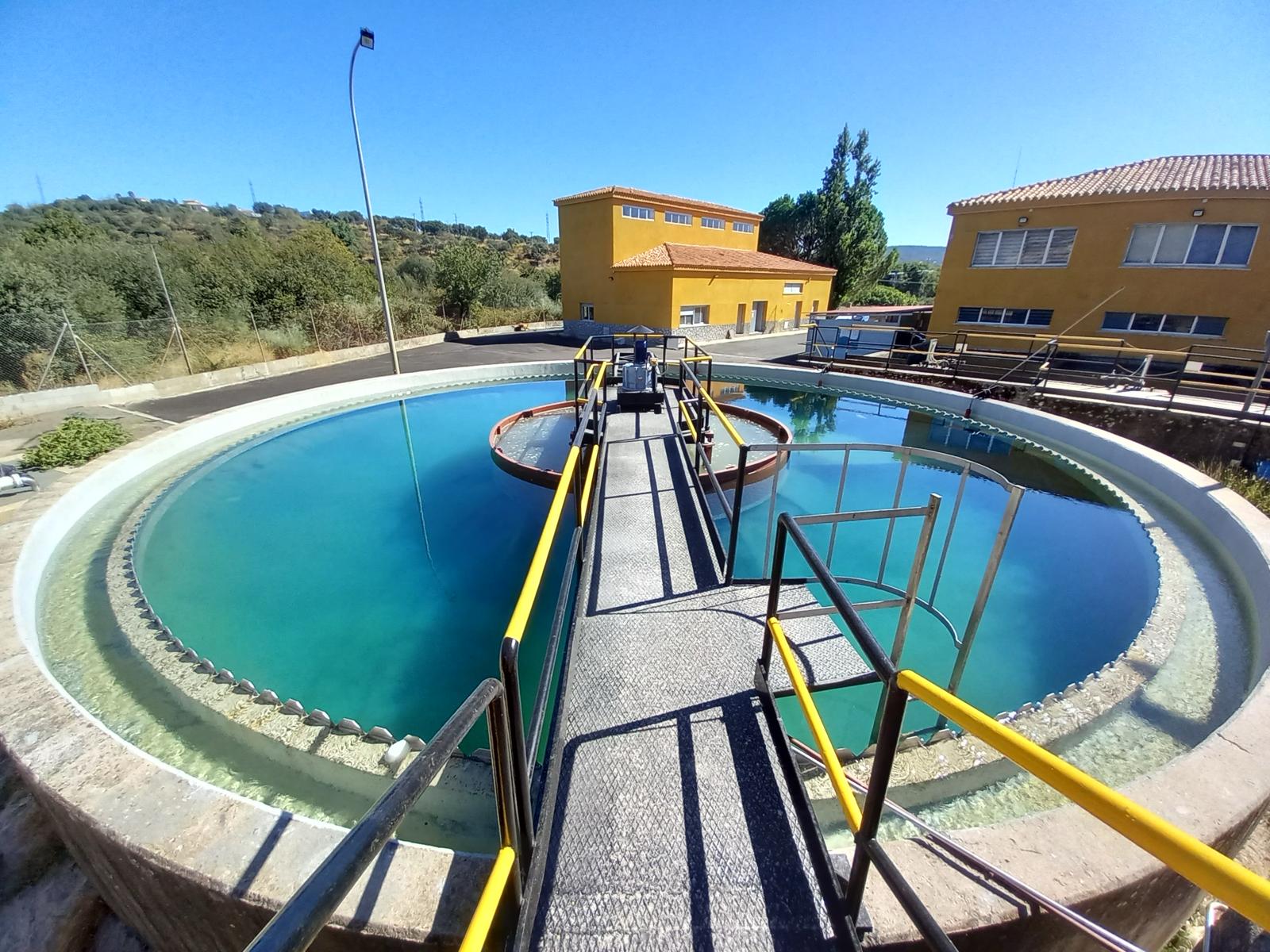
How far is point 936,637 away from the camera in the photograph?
493 centimetres

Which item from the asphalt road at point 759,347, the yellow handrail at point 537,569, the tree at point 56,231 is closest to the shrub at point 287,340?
the tree at point 56,231

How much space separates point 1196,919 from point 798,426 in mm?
9606

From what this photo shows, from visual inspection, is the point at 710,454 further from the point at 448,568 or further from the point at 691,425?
the point at 448,568

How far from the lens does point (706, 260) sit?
877 inches

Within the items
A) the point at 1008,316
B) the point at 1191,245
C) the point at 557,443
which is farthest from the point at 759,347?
the point at 557,443

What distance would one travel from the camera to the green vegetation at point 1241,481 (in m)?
6.27

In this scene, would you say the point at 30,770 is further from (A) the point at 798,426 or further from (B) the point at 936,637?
(A) the point at 798,426

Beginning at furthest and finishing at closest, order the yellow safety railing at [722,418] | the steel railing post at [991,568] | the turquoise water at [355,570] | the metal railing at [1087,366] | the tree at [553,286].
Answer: the tree at [553,286], the metal railing at [1087,366], the turquoise water at [355,570], the yellow safety railing at [722,418], the steel railing post at [991,568]

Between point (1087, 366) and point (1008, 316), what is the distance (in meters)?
3.03

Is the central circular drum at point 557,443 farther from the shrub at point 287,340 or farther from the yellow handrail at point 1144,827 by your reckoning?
the shrub at point 287,340

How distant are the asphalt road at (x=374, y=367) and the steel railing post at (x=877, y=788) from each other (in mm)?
13859

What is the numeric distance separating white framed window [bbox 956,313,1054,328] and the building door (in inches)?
411

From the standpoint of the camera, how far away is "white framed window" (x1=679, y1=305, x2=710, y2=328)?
841 inches

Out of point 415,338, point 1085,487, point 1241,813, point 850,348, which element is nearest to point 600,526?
point 1241,813
